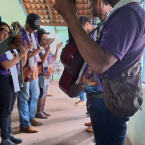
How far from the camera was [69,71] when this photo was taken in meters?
1.28

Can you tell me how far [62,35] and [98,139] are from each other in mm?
5841

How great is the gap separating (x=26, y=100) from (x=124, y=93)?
185 centimetres

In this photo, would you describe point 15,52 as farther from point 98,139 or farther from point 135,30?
point 135,30

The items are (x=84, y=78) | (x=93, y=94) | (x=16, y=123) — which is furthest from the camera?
(x=16, y=123)

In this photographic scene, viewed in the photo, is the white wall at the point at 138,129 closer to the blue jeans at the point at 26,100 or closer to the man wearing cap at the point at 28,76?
the man wearing cap at the point at 28,76

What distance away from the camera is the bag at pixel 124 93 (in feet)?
2.62

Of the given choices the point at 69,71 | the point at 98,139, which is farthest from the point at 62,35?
the point at 98,139

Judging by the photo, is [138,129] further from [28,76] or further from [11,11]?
[11,11]

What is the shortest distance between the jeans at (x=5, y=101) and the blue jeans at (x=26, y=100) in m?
0.39

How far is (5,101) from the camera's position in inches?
73.3

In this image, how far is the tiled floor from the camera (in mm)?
2230

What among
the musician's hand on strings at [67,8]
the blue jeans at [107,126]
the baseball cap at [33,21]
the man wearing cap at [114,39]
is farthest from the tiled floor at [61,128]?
the musician's hand on strings at [67,8]

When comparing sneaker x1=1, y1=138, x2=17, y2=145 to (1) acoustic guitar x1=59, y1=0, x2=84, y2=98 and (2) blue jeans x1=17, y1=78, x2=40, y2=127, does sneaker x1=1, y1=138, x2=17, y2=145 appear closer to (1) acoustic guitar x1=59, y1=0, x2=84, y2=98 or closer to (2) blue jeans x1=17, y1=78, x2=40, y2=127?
(2) blue jeans x1=17, y1=78, x2=40, y2=127

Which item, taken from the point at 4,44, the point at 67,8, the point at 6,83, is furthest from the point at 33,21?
the point at 67,8
